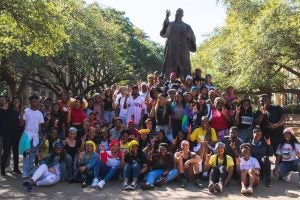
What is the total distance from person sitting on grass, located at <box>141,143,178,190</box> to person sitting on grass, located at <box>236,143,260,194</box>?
1395 millimetres

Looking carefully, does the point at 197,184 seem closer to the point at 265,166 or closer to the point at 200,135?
the point at 200,135

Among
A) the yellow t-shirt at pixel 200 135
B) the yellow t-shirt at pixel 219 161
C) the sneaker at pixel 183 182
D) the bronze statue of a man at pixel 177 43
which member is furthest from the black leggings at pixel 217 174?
the bronze statue of a man at pixel 177 43

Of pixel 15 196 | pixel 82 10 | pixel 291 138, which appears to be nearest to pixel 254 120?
pixel 291 138

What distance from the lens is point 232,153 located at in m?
9.55

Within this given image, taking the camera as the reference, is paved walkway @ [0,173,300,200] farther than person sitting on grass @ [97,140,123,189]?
No

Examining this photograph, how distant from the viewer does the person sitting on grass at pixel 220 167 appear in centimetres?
896

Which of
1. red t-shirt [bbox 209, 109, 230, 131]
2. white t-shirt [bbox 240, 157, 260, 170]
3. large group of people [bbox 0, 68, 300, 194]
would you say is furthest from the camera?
red t-shirt [bbox 209, 109, 230, 131]

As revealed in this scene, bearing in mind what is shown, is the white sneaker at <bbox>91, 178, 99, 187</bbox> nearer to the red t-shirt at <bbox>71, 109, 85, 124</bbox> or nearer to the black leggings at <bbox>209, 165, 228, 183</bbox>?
the red t-shirt at <bbox>71, 109, 85, 124</bbox>

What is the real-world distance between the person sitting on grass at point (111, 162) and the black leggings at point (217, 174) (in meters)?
1.97

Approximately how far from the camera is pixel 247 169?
903 centimetres

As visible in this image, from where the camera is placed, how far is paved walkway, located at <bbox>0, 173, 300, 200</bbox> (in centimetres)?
828

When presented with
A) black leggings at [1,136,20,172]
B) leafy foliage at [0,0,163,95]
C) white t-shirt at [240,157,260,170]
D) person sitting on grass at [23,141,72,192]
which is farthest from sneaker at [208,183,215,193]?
leafy foliage at [0,0,163,95]

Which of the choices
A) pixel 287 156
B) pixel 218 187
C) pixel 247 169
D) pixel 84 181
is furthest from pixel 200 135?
pixel 84 181

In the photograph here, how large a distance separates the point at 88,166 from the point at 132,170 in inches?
37.0
